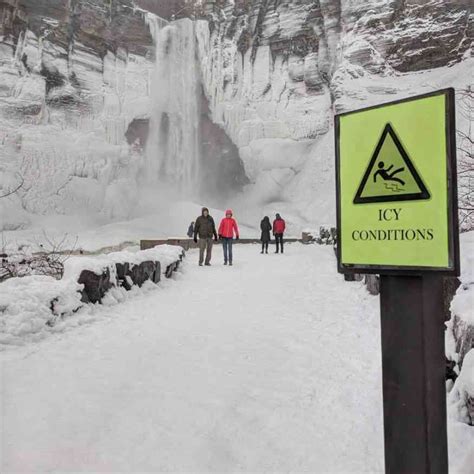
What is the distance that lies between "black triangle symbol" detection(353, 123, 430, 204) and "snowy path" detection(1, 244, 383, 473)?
126cm

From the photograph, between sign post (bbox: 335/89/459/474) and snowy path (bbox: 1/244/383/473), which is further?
snowy path (bbox: 1/244/383/473)

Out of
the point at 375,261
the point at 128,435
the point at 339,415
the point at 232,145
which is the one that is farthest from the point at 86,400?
the point at 232,145

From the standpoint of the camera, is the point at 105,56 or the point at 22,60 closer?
the point at 22,60

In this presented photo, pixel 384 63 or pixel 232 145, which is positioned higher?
pixel 384 63

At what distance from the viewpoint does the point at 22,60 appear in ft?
96.6

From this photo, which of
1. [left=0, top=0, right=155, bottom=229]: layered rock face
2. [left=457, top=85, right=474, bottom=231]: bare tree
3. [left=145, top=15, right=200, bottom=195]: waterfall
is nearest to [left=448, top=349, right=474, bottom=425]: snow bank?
[left=457, top=85, right=474, bottom=231]: bare tree

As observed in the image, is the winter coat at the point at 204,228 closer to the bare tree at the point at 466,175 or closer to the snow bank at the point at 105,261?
the snow bank at the point at 105,261

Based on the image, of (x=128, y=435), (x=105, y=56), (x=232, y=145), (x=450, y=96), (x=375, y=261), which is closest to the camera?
(x=450, y=96)

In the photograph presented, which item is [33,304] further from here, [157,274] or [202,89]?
[202,89]

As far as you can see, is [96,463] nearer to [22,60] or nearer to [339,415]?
[339,415]

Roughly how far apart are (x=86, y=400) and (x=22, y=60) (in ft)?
111

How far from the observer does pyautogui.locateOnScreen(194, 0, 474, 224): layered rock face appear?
25.6 metres

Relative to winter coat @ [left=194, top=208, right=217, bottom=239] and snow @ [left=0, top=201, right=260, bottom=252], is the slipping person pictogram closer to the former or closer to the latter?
winter coat @ [left=194, top=208, right=217, bottom=239]

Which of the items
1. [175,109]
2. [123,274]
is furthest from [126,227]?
[123,274]
